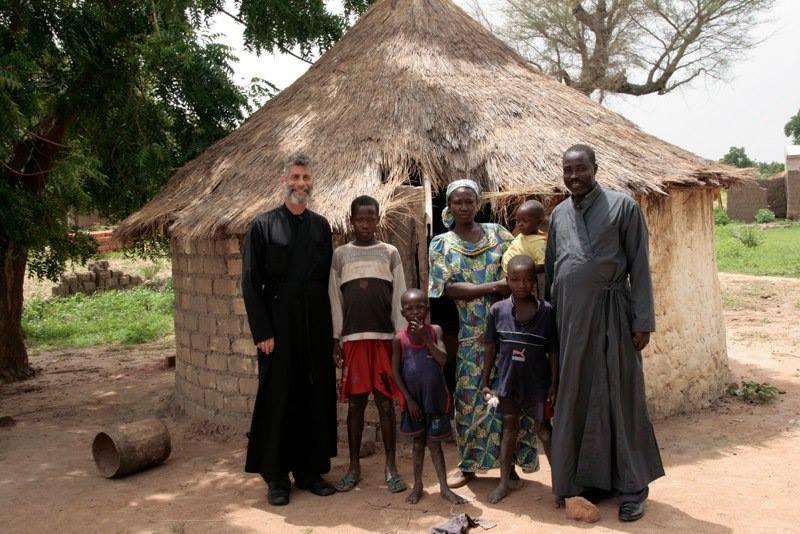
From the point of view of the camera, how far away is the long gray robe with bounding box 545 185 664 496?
369 cm

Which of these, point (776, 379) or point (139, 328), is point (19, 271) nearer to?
point (139, 328)

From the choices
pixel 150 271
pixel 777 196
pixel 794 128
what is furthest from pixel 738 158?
pixel 150 271

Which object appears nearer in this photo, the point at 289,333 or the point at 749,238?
the point at 289,333

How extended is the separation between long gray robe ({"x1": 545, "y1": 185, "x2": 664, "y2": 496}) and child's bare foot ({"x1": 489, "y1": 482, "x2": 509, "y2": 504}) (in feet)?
1.38

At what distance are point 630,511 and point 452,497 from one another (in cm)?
91

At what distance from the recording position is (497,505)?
4.05 m

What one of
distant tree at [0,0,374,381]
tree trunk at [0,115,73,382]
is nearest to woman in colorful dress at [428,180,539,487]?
distant tree at [0,0,374,381]

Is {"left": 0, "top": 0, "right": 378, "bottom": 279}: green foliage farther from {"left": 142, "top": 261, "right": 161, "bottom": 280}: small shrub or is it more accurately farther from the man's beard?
{"left": 142, "top": 261, "right": 161, "bottom": 280}: small shrub

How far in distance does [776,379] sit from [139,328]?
28.5 feet

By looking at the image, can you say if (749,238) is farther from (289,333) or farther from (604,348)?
(289,333)

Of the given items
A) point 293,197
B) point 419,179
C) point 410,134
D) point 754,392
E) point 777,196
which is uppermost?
point 777,196

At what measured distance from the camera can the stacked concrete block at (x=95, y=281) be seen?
47.6ft

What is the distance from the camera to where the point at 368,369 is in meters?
4.30

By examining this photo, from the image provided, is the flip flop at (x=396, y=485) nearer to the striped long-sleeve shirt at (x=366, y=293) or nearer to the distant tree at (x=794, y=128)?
the striped long-sleeve shirt at (x=366, y=293)
